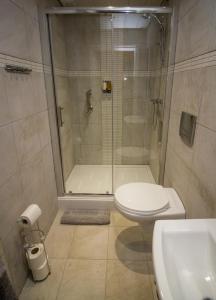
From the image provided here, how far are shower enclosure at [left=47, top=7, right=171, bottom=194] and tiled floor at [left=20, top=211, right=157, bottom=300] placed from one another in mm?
510

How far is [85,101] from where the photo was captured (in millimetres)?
2596

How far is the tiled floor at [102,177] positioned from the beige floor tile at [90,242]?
18.0 inches

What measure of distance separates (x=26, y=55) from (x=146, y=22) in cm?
146

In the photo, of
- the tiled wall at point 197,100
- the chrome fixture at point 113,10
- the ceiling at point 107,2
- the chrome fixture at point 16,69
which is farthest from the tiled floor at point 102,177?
the ceiling at point 107,2

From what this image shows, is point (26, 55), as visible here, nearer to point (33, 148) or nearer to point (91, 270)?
point (33, 148)

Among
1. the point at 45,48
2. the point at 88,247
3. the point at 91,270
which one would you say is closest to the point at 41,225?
the point at 88,247

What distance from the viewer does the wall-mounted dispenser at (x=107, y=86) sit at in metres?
2.48

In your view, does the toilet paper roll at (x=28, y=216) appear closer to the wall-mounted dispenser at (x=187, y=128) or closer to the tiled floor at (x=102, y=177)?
the tiled floor at (x=102, y=177)

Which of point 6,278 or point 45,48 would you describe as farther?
point 45,48

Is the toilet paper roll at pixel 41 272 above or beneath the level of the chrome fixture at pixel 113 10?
beneath

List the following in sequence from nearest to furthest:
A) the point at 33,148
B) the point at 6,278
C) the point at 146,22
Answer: the point at 6,278 < the point at 33,148 < the point at 146,22

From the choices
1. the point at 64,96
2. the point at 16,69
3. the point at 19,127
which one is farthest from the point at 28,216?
the point at 64,96

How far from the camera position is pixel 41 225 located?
161cm

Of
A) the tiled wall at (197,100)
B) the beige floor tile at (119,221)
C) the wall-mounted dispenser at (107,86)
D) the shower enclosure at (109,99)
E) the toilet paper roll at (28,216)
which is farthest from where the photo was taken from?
the wall-mounted dispenser at (107,86)
